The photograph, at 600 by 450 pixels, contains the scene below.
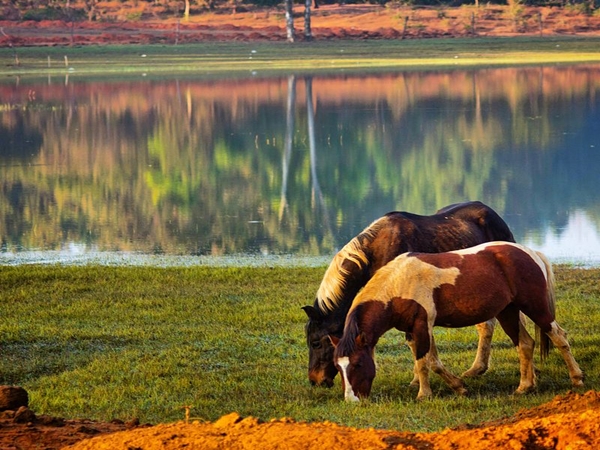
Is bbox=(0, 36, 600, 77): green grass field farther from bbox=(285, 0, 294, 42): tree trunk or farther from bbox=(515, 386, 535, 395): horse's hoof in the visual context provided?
bbox=(515, 386, 535, 395): horse's hoof

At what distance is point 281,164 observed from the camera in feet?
95.8

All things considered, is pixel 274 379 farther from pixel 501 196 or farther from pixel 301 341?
pixel 501 196

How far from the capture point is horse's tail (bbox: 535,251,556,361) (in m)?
8.94

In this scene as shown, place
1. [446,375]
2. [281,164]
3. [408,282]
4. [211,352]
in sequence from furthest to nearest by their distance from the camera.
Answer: [281,164] < [211,352] < [446,375] < [408,282]

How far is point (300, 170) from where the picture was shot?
27.8 m

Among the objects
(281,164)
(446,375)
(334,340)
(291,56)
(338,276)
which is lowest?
(291,56)

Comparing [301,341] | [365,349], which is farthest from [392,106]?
[365,349]

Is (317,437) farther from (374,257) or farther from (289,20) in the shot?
(289,20)

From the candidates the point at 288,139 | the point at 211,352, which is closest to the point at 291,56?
the point at 288,139

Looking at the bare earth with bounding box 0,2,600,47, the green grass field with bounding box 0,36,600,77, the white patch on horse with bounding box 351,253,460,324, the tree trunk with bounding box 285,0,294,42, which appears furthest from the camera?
the bare earth with bounding box 0,2,600,47

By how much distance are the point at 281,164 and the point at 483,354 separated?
786 inches

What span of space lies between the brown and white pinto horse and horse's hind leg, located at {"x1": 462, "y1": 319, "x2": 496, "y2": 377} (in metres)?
0.48

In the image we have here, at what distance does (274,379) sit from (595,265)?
7.66m

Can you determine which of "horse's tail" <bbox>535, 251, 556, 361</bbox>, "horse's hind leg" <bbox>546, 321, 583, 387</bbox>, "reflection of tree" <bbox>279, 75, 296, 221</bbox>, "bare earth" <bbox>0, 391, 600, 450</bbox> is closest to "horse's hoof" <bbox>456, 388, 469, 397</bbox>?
"horse's hind leg" <bbox>546, 321, 583, 387</bbox>
